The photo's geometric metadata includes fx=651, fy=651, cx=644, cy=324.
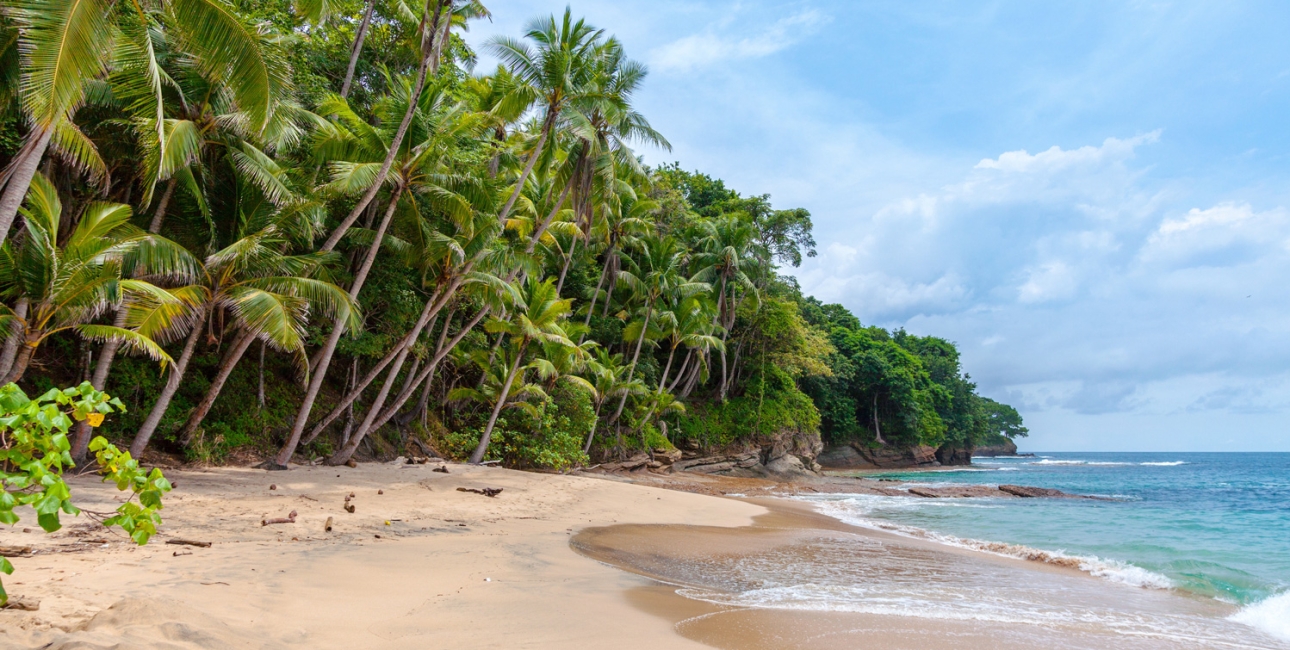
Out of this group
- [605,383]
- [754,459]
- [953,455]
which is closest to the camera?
[605,383]

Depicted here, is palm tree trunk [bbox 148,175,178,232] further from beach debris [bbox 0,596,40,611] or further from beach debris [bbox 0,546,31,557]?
beach debris [bbox 0,596,40,611]

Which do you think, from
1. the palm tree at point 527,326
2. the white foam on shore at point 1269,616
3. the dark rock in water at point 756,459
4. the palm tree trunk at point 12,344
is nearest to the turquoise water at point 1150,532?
the white foam on shore at point 1269,616

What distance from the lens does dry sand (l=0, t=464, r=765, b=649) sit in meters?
3.38

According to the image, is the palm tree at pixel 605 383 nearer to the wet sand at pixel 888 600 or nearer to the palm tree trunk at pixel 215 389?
the palm tree trunk at pixel 215 389

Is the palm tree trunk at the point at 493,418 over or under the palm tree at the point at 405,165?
under

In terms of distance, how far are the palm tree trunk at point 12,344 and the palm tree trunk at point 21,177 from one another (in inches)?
76.8

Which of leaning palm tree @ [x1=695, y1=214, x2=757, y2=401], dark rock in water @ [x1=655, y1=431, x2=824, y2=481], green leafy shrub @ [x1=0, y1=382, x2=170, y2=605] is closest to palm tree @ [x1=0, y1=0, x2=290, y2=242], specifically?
green leafy shrub @ [x1=0, y1=382, x2=170, y2=605]

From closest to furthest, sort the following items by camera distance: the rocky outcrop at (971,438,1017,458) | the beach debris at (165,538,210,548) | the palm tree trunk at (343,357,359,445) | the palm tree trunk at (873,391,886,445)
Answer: the beach debris at (165,538,210,548), the palm tree trunk at (343,357,359,445), the palm tree trunk at (873,391,886,445), the rocky outcrop at (971,438,1017,458)

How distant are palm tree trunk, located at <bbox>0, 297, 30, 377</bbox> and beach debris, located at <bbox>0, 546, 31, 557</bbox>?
4.52 meters

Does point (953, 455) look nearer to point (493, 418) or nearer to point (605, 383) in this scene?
point (605, 383)

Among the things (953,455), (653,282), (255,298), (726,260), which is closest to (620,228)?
(653,282)

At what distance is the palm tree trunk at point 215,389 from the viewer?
10.5 m

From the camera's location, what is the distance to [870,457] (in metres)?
44.4

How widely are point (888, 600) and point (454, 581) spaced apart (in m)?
4.02
